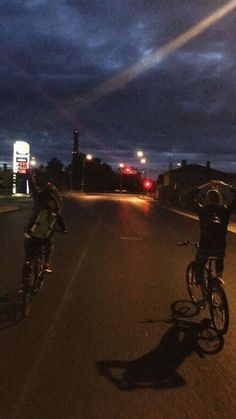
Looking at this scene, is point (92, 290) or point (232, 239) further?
point (232, 239)

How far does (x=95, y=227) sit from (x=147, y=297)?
50.3 ft

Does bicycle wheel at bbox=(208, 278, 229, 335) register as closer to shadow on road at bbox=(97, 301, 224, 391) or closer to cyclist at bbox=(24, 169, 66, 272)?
shadow on road at bbox=(97, 301, 224, 391)

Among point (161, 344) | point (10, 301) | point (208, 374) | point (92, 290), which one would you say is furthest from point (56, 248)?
point (208, 374)

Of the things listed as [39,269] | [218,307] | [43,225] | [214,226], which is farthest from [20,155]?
[218,307]

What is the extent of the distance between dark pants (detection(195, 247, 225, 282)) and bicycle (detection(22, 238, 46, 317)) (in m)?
2.21

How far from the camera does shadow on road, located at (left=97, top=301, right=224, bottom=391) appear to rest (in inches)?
A: 216

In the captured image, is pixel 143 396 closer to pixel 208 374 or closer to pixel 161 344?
pixel 208 374

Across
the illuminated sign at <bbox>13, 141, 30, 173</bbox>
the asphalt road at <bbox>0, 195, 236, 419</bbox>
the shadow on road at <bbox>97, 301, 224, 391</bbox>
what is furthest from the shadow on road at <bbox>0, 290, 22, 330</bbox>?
the illuminated sign at <bbox>13, 141, 30, 173</bbox>

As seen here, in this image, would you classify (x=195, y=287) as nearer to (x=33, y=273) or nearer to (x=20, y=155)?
(x=33, y=273)

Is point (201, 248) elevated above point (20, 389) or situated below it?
above

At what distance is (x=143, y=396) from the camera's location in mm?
5082

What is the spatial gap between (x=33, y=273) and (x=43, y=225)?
29.0 inches

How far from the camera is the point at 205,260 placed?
26.1 ft

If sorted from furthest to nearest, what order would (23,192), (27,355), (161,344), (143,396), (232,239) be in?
(23,192) < (232,239) < (161,344) < (27,355) < (143,396)
